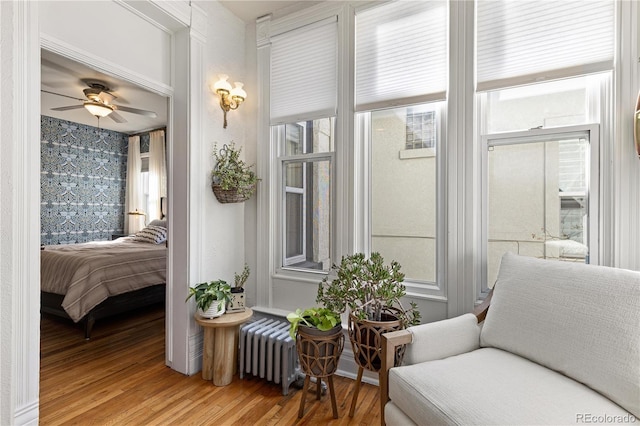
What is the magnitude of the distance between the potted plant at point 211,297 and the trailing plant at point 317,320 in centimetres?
58

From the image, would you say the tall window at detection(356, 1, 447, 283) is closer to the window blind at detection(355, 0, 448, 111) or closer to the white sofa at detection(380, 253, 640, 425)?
the window blind at detection(355, 0, 448, 111)

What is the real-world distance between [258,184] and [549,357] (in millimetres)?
2208

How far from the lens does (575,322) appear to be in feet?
4.37

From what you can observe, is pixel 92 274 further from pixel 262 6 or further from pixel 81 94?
pixel 262 6

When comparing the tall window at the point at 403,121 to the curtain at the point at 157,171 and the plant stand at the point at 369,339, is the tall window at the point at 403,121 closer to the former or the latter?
the plant stand at the point at 369,339

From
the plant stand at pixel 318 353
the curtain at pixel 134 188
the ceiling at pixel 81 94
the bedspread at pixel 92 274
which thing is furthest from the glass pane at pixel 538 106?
the curtain at pixel 134 188

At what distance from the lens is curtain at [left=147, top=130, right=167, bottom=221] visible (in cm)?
597

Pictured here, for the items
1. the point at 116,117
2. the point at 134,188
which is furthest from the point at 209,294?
the point at 134,188

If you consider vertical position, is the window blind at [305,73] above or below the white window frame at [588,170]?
above

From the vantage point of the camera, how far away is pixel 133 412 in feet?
6.36

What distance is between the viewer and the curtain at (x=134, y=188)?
6.22 meters

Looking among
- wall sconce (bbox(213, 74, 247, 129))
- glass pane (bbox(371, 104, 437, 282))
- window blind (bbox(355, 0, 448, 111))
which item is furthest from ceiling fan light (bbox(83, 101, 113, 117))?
glass pane (bbox(371, 104, 437, 282))

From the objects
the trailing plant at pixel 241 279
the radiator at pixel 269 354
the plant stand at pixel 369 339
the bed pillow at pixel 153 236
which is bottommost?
the radiator at pixel 269 354

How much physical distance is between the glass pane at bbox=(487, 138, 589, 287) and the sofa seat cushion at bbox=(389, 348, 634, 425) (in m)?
0.78
